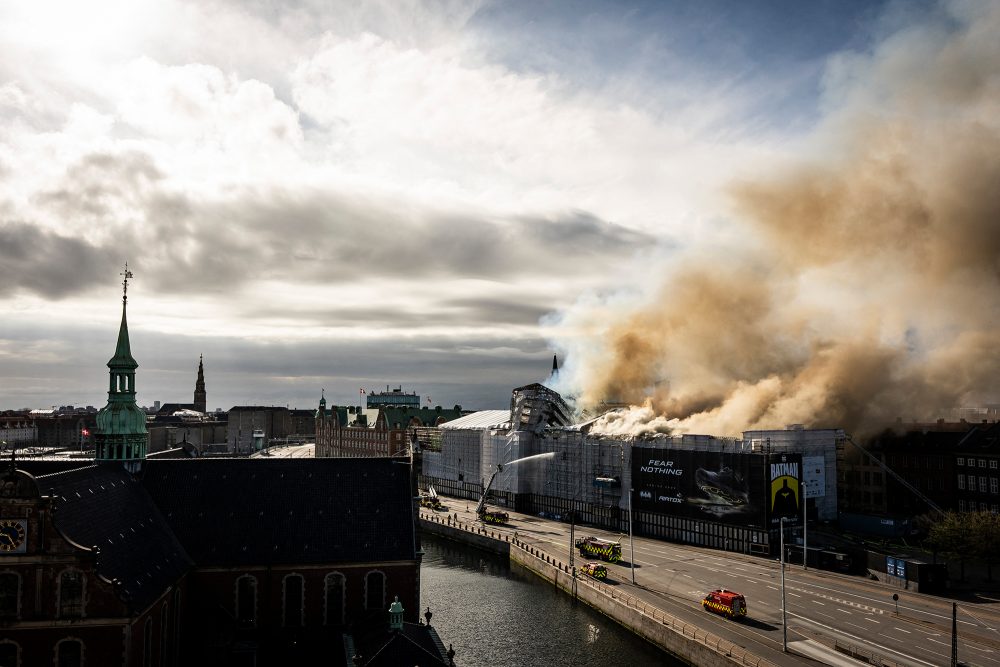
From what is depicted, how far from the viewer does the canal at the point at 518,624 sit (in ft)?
185

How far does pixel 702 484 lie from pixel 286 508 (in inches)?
2193

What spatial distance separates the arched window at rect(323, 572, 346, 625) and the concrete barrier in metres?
23.8

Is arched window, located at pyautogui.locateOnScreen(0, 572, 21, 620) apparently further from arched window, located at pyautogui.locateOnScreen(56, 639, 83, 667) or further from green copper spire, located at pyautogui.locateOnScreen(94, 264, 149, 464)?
green copper spire, located at pyautogui.locateOnScreen(94, 264, 149, 464)

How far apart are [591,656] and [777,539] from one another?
39.8 metres

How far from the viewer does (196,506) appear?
56.5 meters

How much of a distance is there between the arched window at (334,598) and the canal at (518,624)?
9410 millimetres

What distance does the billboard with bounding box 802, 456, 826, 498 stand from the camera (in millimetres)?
93188

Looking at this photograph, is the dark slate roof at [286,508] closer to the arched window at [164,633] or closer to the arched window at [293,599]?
the arched window at [293,599]

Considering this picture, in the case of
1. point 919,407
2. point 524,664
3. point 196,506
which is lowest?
point 524,664

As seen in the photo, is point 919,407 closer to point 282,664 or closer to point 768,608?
point 768,608

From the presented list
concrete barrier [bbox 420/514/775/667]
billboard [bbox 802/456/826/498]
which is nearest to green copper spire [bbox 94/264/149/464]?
concrete barrier [bbox 420/514/775/667]

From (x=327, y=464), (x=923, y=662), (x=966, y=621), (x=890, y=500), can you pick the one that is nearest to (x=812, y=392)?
(x=890, y=500)

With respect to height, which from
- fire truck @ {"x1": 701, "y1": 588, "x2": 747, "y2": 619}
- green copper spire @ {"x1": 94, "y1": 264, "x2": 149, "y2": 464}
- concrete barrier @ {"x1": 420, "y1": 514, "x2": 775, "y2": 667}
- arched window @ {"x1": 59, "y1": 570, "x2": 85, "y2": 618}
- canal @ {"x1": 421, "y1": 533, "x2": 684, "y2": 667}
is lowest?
canal @ {"x1": 421, "y1": 533, "x2": 684, "y2": 667}

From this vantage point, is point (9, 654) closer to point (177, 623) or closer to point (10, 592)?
point (10, 592)
